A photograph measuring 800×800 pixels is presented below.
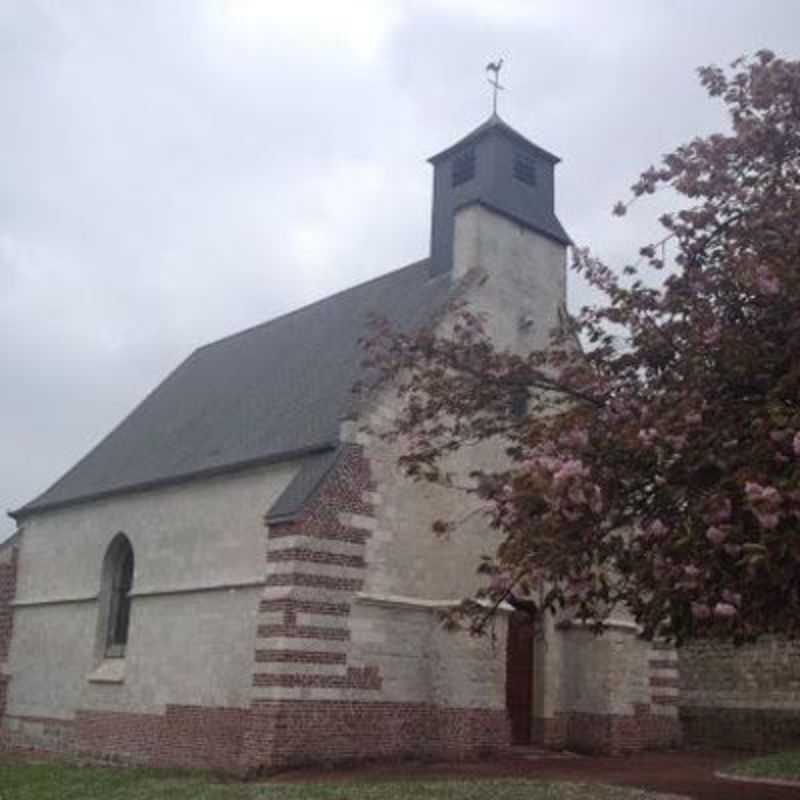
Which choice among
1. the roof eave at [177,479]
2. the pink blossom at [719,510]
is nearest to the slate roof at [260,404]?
the roof eave at [177,479]

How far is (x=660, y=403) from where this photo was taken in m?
8.63

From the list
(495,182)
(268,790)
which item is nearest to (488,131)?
(495,182)

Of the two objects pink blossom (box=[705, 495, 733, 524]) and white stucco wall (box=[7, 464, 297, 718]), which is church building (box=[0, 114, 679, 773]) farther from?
pink blossom (box=[705, 495, 733, 524])

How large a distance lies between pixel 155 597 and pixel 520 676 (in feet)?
21.2

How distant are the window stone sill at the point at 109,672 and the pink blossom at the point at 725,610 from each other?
14168 mm

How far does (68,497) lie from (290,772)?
31.9 ft

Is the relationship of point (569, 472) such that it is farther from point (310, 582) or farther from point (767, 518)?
point (310, 582)

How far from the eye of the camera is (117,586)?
21.0 m

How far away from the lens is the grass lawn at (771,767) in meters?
15.6

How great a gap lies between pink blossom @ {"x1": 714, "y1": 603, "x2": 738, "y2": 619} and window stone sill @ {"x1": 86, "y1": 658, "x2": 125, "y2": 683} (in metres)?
14.2

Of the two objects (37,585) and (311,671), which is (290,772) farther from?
(37,585)

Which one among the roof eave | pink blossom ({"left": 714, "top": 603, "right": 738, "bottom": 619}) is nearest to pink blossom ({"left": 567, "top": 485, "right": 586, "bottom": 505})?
pink blossom ({"left": 714, "top": 603, "right": 738, "bottom": 619})

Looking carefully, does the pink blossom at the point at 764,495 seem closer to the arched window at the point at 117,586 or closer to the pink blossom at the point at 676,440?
the pink blossom at the point at 676,440

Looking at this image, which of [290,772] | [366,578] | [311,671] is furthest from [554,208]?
[290,772]
